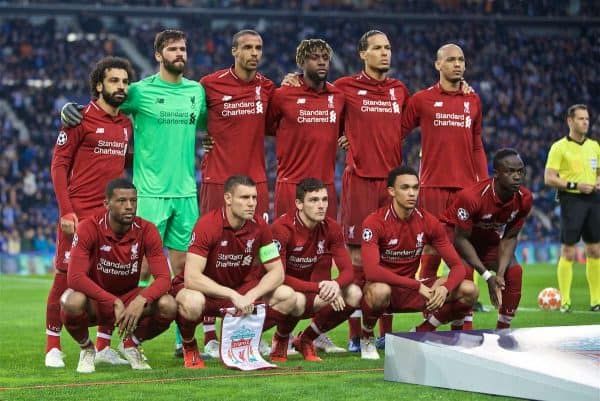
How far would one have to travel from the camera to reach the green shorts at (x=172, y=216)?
8.40 m

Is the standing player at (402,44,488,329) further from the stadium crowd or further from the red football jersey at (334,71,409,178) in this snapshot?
the stadium crowd

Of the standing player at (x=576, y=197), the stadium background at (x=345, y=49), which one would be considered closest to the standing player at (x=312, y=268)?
the standing player at (x=576, y=197)

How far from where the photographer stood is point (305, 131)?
28.9 feet

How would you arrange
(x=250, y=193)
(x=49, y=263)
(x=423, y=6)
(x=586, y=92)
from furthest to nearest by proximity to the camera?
1. (x=423, y=6)
2. (x=586, y=92)
3. (x=49, y=263)
4. (x=250, y=193)

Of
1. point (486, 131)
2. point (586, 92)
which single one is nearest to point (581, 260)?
point (486, 131)

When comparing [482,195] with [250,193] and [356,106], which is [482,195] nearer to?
[356,106]

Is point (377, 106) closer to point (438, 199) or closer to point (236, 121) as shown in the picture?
point (438, 199)

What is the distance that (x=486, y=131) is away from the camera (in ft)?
99.5

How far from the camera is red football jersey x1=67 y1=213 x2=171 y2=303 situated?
7.49m

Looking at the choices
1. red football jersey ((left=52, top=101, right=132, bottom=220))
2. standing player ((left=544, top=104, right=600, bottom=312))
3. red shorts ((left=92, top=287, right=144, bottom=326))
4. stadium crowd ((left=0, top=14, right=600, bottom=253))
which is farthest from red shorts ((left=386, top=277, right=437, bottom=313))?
stadium crowd ((left=0, top=14, right=600, bottom=253))

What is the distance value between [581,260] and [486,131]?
26.0 ft

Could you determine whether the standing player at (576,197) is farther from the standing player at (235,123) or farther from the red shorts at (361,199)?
the standing player at (235,123)

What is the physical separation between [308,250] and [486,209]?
Result: 1.52m

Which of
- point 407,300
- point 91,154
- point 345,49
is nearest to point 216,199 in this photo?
point 91,154
